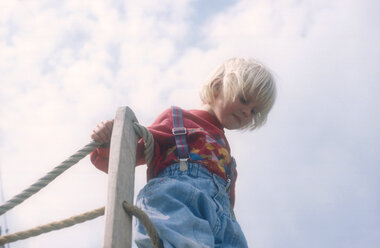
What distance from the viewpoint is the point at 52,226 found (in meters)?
1.85

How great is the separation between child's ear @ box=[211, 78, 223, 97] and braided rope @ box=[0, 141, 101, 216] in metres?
1.06

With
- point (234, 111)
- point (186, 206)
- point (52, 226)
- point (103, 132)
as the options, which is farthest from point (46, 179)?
point (234, 111)

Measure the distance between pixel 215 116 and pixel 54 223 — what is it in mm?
1351

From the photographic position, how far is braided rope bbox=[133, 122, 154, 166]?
6.97 feet

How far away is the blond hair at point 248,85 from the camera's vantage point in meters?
2.77

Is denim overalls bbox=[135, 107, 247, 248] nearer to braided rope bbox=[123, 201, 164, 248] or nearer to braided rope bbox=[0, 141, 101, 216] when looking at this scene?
braided rope bbox=[123, 201, 164, 248]

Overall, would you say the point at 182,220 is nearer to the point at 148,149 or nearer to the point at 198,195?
the point at 198,195

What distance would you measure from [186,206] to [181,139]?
18.4 inches

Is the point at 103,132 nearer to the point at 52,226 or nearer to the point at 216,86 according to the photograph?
the point at 52,226

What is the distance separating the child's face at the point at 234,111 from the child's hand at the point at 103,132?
2.85 feet

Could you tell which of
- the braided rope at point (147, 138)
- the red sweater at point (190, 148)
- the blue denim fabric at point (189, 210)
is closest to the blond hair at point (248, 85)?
the red sweater at point (190, 148)

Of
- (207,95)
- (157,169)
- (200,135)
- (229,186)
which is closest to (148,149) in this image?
(157,169)

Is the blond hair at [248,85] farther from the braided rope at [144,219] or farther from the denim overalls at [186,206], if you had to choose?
the braided rope at [144,219]

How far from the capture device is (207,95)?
300 cm
